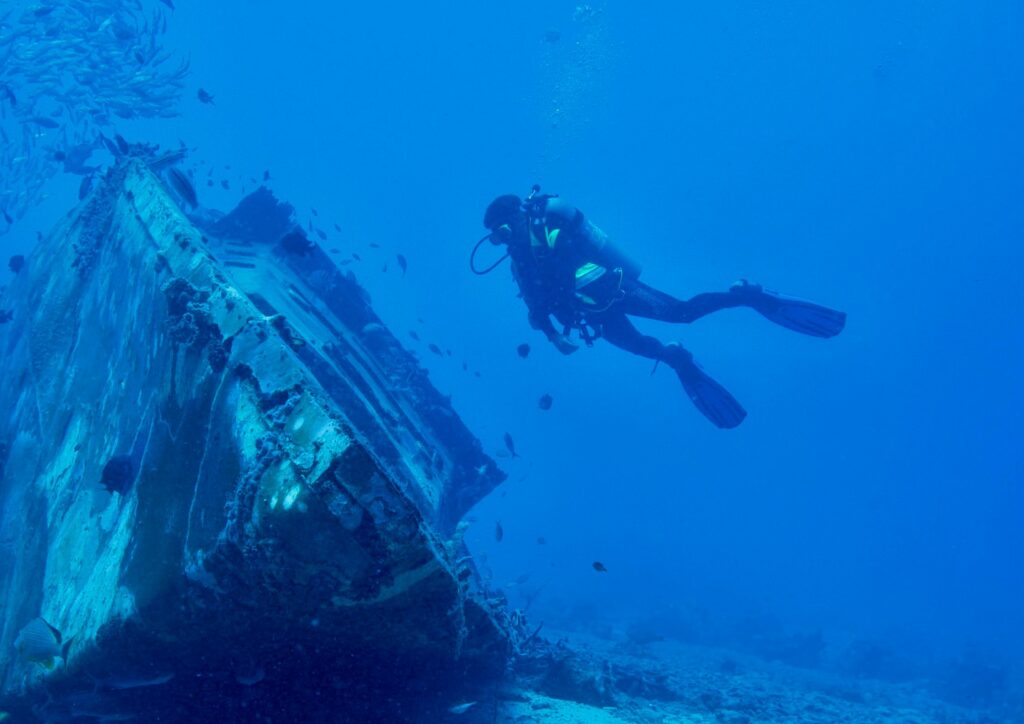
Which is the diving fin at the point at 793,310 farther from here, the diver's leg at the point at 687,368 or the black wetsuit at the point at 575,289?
the diver's leg at the point at 687,368

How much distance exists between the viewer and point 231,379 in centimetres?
276

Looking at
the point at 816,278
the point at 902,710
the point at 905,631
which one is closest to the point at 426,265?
the point at 816,278

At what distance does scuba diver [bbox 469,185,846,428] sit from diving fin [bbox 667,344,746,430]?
0.01 meters

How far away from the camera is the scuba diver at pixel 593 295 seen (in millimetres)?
8148

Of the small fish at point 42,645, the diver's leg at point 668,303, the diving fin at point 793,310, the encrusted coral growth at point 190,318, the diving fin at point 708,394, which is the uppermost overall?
the diving fin at point 793,310

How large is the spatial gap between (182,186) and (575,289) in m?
4.67

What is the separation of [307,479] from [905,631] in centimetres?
4397

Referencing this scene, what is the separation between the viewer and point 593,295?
26.6 ft

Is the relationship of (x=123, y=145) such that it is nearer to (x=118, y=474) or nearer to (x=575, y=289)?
(x=118, y=474)

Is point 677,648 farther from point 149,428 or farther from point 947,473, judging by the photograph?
point 947,473

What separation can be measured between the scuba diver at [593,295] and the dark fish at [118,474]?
537cm

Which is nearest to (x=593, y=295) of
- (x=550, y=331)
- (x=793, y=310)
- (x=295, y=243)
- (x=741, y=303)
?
(x=550, y=331)

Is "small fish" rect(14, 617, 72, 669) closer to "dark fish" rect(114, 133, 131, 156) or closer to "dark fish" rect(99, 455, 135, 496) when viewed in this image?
"dark fish" rect(99, 455, 135, 496)

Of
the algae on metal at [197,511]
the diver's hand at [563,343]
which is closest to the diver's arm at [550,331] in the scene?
the diver's hand at [563,343]
